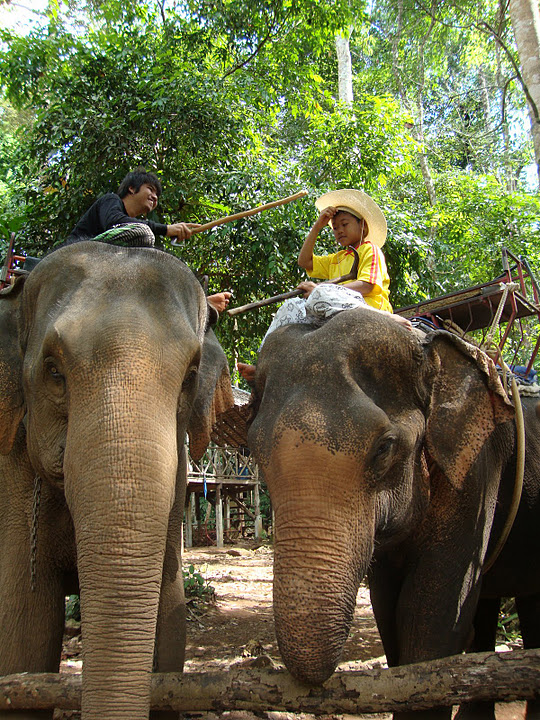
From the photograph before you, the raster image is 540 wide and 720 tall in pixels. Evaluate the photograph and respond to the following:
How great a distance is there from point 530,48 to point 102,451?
6.21 meters

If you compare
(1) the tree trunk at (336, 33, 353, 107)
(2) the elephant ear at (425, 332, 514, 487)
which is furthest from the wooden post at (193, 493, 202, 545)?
(2) the elephant ear at (425, 332, 514, 487)

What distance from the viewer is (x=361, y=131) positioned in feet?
31.0

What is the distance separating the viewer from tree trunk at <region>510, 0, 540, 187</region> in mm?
6215

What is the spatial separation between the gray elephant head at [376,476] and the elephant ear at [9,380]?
1.09 meters

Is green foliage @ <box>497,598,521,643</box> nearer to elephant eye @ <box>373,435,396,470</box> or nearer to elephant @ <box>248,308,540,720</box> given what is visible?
elephant @ <box>248,308,540,720</box>

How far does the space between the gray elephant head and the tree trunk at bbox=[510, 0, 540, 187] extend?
4276mm

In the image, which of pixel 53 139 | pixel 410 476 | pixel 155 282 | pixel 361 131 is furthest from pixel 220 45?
pixel 410 476

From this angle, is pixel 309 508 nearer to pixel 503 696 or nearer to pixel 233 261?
pixel 503 696

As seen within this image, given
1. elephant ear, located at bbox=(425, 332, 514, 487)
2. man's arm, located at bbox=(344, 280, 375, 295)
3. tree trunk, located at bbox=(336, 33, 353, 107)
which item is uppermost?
tree trunk, located at bbox=(336, 33, 353, 107)

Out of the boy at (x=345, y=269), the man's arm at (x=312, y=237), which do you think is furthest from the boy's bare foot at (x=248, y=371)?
the man's arm at (x=312, y=237)

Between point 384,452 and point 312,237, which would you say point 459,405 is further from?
point 312,237

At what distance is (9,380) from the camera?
2.95m

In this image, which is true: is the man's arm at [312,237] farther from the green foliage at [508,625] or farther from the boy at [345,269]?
the green foliage at [508,625]

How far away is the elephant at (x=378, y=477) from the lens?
2189mm
